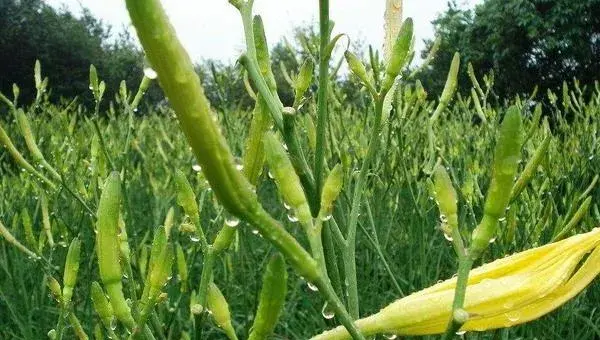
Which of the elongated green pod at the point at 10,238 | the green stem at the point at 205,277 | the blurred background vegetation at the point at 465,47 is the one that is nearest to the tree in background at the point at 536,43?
the blurred background vegetation at the point at 465,47

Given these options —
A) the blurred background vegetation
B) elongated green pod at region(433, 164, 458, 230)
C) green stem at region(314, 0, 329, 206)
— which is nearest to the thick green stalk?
green stem at region(314, 0, 329, 206)

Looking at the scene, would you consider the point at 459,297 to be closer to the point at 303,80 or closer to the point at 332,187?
the point at 332,187

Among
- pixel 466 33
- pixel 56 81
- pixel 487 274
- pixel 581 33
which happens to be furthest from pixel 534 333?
pixel 56 81

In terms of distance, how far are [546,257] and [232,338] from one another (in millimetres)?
197

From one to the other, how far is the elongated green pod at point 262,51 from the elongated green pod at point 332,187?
0.11m

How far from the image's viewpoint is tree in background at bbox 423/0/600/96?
46.5ft

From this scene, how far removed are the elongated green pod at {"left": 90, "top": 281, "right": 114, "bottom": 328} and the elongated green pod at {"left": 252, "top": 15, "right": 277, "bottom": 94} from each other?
19 cm

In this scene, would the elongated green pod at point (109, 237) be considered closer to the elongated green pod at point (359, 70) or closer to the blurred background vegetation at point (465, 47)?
the elongated green pod at point (359, 70)

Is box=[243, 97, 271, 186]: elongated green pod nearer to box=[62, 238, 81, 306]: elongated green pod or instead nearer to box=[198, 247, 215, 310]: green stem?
box=[198, 247, 215, 310]: green stem

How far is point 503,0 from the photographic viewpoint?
1544 centimetres

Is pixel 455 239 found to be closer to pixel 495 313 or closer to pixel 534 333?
pixel 495 313

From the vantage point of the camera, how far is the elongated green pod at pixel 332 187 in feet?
1.59

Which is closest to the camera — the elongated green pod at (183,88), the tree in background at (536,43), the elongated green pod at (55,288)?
the elongated green pod at (183,88)

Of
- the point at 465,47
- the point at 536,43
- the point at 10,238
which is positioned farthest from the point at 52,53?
the point at 10,238
